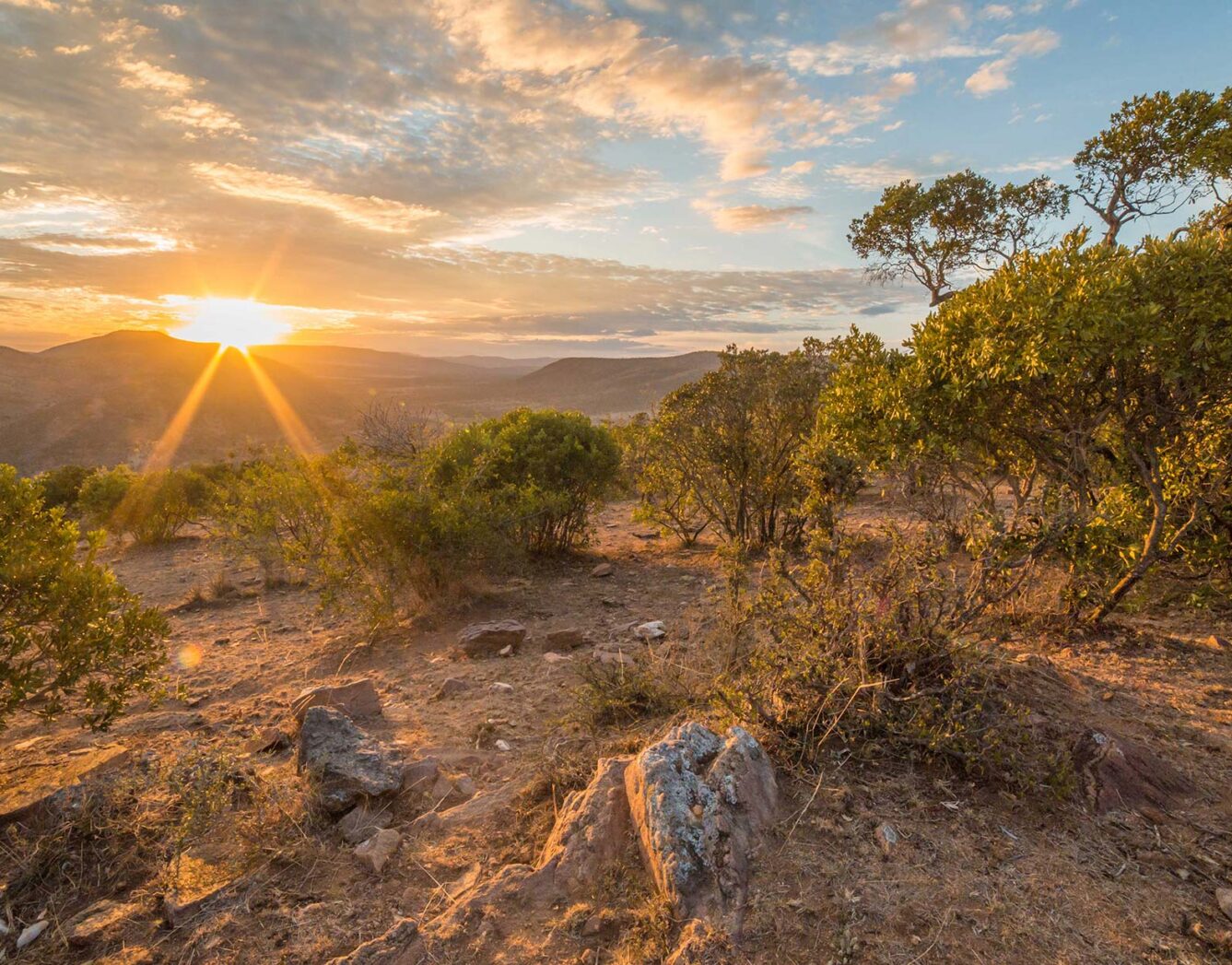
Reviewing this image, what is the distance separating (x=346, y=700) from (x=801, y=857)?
3805mm

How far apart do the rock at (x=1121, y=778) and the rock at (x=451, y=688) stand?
459cm

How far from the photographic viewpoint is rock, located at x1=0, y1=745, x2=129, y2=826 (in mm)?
3514

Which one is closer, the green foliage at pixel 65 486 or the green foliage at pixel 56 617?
the green foliage at pixel 56 617

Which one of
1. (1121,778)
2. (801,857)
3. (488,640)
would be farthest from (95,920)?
(1121,778)

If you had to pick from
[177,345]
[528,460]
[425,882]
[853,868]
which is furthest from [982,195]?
[177,345]

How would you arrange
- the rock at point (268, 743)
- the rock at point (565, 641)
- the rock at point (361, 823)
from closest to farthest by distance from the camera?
the rock at point (361, 823) < the rock at point (268, 743) < the rock at point (565, 641)

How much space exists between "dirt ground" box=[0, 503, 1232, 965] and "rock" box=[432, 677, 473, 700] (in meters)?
0.24

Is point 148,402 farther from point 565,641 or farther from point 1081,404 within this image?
point 1081,404

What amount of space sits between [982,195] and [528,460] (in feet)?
36.5

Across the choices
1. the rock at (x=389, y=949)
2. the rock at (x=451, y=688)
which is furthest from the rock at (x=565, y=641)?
the rock at (x=389, y=949)

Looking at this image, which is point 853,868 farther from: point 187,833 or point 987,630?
point 187,833

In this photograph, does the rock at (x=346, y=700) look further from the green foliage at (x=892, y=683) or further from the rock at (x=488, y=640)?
the green foliage at (x=892, y=683)

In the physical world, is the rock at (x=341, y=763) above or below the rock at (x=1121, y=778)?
below

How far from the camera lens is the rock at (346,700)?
500 cm
